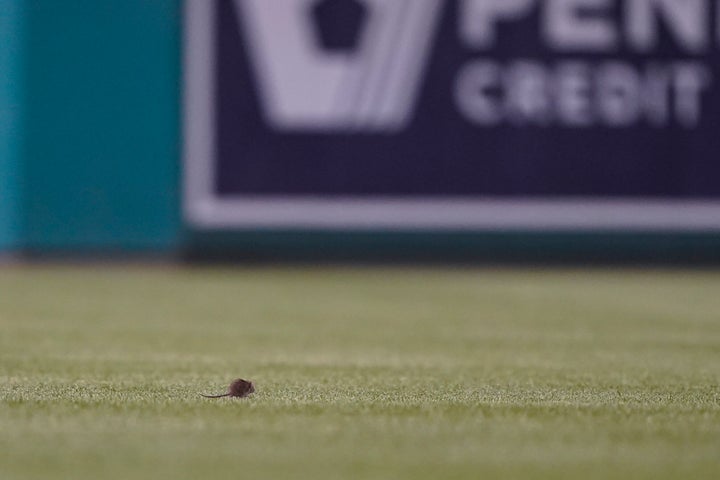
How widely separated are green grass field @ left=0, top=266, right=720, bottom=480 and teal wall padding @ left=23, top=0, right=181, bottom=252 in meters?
3.19

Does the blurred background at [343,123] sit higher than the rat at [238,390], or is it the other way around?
the blurred background at [343,123]

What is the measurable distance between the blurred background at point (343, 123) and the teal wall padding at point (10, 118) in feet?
0.05

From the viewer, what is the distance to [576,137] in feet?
32.4

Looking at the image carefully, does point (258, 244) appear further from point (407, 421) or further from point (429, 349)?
point (407, 421)

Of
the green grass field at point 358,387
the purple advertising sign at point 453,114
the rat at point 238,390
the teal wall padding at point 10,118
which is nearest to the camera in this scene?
the green grass field at point 358,387

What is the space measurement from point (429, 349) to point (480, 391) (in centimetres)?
117

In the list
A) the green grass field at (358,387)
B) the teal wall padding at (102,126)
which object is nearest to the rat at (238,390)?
the green grass field at (358,387)

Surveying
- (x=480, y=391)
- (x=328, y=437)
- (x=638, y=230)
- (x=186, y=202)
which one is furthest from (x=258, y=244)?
(x=328, y=437)

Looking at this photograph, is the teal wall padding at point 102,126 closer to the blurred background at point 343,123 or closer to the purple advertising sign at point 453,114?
the blurred background at point 343,123

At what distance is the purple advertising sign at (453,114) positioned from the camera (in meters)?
9.74

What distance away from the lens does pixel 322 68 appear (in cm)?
973

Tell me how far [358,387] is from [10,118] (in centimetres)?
729

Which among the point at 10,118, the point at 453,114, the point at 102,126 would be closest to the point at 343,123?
the point at 453,114

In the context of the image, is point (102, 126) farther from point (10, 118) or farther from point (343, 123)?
point (343, 123)
